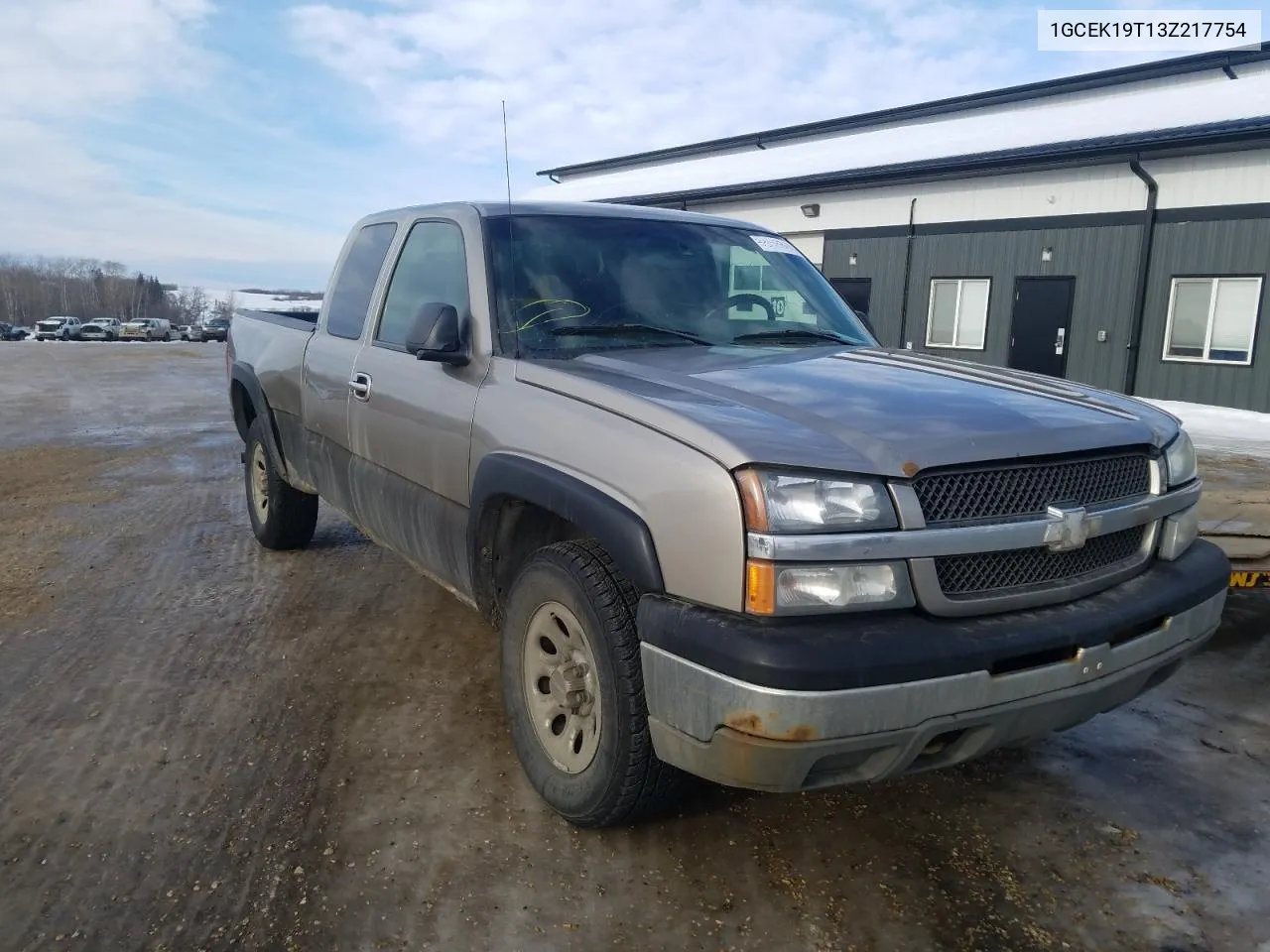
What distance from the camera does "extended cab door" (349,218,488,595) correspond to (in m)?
3.34

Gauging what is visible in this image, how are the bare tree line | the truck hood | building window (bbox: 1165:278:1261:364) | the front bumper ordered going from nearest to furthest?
the front bumper, the truck hood, building window (bbox: 1165:278:1261:364), the bare tree line

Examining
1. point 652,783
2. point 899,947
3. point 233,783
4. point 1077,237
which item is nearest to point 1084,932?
point 899,947

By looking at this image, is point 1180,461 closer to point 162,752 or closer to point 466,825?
point 466,825

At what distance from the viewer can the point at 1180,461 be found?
2.91 meters

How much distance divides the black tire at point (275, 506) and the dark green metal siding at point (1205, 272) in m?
15.6

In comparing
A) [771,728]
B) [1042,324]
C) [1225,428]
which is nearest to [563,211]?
[771,728]

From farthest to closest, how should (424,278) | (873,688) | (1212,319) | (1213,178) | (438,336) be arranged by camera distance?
(1212,319)
(1213,178)
(424,278)
(438,336)
(873,688)

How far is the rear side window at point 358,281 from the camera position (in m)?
4.37

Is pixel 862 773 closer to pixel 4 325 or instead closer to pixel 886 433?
pixel 886 433

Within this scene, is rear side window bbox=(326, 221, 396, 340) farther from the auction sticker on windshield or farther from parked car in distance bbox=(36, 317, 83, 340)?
parked car in distance bbox=(36, 317, 83, 340)

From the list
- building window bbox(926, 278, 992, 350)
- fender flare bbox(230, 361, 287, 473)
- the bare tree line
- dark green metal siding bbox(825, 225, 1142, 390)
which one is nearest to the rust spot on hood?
fender flare bbox(230, 361, 287, 473)

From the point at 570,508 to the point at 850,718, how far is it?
952 mm

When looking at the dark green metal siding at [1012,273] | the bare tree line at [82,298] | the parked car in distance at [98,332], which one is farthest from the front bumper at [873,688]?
the bare tree line at [82,298]

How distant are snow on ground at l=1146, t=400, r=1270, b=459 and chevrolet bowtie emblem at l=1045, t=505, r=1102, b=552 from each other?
10294mm
